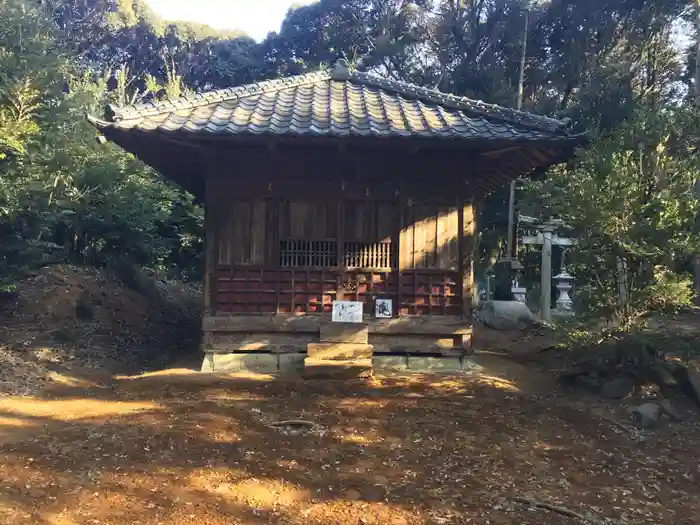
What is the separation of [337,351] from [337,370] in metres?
0.46

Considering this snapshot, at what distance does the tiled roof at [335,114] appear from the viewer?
27.3 feet

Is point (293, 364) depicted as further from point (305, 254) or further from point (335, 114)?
point (335, 114)

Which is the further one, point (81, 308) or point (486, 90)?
point (486, 90)

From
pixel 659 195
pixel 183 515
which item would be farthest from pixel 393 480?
pixel 659 195

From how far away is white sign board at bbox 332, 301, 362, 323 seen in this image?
930 centimetres

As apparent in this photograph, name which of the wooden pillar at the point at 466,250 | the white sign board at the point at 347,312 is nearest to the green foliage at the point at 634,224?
the wooden pillar at the point at 466,250

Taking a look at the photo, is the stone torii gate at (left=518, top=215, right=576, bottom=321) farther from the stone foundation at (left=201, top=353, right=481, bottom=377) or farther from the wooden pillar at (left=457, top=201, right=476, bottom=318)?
the stone foundation at (left=201, top=353, right=481, bottom=377)

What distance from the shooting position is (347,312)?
9.33m

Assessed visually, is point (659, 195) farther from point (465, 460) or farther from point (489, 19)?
point (489, 19)

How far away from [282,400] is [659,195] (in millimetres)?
5933

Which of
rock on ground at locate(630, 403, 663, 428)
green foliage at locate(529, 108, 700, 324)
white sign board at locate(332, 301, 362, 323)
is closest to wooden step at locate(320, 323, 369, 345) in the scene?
white sign board at locate(332, 301, 362, 323)

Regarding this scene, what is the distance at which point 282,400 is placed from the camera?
7.52m

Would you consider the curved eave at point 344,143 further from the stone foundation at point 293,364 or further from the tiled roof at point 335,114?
→ the stone foundation at point 293,364

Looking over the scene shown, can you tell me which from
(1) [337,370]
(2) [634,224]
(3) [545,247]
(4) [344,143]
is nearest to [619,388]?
(2) [634,224]
